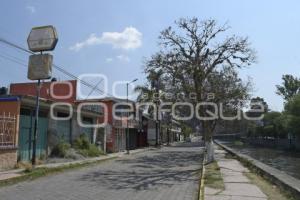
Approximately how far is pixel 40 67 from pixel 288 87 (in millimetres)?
78846

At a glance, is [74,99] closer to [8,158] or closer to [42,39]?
[42,39]

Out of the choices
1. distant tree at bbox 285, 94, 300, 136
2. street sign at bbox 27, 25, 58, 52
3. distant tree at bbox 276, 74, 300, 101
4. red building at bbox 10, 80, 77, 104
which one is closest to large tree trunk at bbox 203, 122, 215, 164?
street sign at bbox 27, 25, 58, 52

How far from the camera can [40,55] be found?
65.7ft

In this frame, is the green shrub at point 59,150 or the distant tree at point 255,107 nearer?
the green shrub at point 59,150

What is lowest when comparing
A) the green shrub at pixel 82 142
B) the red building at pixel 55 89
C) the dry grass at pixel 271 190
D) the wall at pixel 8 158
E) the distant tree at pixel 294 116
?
the dry grass at pixel 271 190

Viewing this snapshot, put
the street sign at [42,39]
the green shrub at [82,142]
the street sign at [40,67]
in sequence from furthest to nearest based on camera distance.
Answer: the green shrub at [82,142], the street sign at [42,39], the street sign at [40,67]

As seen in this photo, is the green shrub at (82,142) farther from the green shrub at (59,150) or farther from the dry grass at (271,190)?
the dry grass at (271,190)

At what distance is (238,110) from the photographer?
33625mm

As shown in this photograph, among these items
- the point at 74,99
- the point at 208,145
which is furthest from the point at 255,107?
the point at 208,145

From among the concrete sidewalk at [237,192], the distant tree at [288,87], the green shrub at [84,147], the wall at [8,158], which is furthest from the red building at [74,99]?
the distant tree at [288,87]

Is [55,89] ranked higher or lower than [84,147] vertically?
higher

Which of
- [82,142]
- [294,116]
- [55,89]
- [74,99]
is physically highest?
[55,89]

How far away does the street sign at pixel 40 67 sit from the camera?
1977 centimetres

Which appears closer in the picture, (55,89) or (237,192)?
(237,192)
